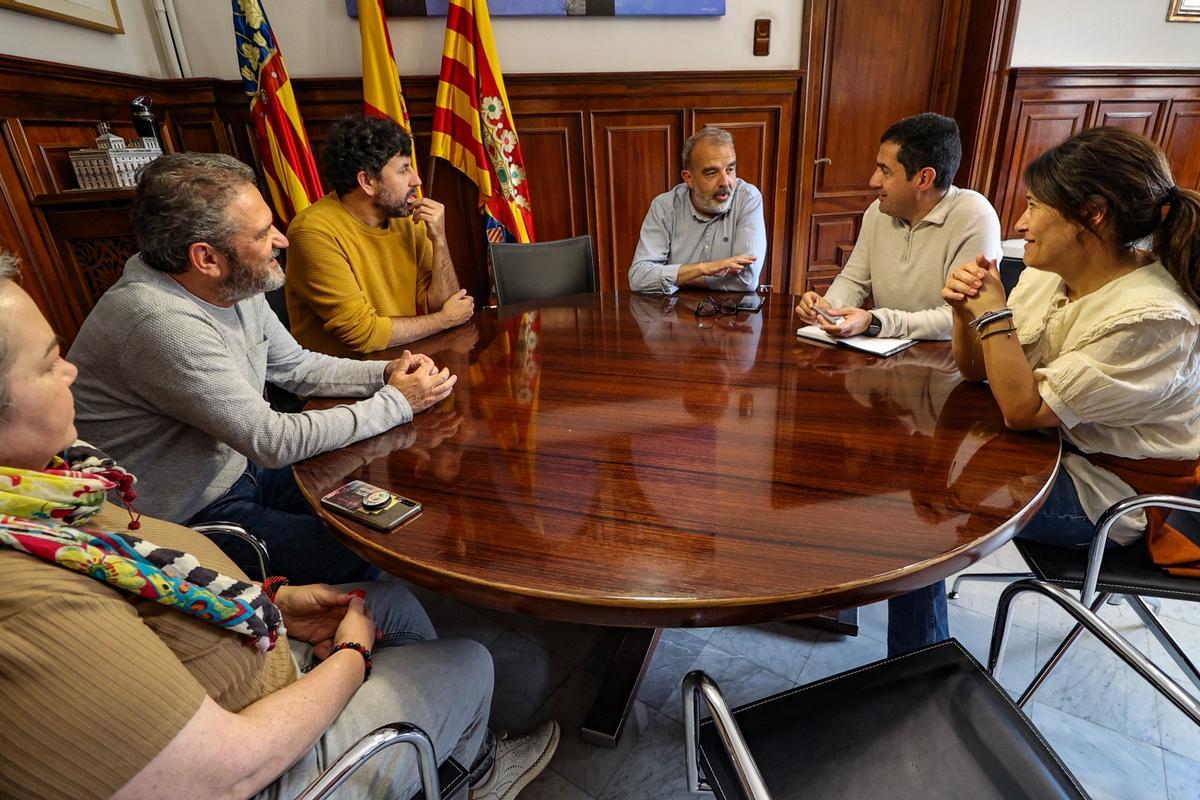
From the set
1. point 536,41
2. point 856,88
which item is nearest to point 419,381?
point 536,41

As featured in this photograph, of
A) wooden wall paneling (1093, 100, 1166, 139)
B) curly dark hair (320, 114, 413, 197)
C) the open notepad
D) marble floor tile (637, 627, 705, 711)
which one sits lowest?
marble floor tile (637, 627, 705, 711)

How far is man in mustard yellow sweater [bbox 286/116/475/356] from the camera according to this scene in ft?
5.80

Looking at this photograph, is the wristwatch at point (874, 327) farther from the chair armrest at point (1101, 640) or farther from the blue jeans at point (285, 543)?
the blue jeans at point (285, 543)

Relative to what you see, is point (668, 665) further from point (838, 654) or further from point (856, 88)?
point (856, 88)

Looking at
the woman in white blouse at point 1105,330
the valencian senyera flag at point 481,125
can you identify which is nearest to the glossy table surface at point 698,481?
the woman in white blouse at point 1105,330

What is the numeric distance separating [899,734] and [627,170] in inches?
129

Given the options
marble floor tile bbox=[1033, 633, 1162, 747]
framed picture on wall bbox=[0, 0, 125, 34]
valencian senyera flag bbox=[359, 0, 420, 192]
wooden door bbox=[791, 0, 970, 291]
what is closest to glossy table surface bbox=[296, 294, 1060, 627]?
marble floor tile bbox=[1033, 633, 1162, 747]

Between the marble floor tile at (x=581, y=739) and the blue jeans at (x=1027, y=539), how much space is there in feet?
1.99

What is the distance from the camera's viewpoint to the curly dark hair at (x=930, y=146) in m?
1.66

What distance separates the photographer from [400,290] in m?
2.07

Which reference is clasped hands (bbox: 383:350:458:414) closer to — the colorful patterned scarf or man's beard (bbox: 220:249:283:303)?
man's beard (bbox: 220:249:283:303)

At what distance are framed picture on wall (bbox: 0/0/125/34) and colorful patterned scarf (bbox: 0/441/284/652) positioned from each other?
8.01 ft

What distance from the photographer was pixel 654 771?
1311 mm

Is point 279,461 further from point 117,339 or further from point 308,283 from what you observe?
point 308,283
